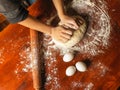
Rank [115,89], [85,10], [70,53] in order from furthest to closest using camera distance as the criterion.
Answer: [85,10], [70,53], [115,89]

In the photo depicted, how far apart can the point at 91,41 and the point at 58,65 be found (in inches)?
→ 7.5

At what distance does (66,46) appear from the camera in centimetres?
105

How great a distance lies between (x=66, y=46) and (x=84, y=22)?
0.48 ft

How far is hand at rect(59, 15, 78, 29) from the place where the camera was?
41.3 inches

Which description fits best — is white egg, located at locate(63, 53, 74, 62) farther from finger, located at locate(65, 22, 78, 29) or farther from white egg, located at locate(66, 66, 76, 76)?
finger, located at locate(65, 22, 78, 29)

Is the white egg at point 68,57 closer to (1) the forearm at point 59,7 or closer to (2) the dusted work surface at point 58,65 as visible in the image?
(2) the dusted work surface at point 58,65

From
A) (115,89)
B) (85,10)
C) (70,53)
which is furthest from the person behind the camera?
(85,10)

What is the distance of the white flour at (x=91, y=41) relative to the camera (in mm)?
968

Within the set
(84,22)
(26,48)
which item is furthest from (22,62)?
(84,22)

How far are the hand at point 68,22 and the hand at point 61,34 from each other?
0.03 metres

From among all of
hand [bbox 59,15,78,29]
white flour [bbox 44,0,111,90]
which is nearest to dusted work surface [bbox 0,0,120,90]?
white flour [bbox 44,0,111,90]

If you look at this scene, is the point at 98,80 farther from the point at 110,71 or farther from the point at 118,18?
the point at 118,18

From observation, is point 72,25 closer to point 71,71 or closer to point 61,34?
point 61,34

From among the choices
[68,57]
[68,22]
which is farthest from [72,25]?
[68,57]
